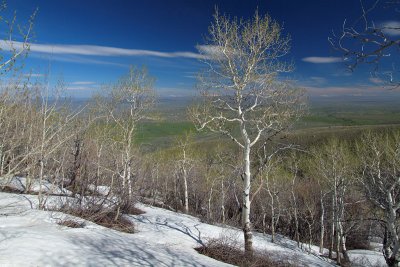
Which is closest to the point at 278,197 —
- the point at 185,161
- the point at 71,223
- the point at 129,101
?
the point at 185,161

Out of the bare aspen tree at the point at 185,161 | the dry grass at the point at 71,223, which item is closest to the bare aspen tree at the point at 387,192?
the dry grass at the point at 71,223

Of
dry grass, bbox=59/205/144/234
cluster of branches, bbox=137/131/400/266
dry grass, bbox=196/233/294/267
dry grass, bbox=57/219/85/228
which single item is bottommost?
cluster of branches, bbox=137/131/400/266

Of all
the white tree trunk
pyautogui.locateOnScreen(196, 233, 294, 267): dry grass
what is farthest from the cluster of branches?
pyautogui.locateOnScreen(196, 233, 294, 267): dry grass

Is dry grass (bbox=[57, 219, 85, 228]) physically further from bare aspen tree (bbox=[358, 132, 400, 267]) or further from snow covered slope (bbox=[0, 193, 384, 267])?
bare aspen tree (bbox=[358, 132, 400, 267])

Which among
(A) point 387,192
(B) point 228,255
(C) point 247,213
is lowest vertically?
(B) point 228,255

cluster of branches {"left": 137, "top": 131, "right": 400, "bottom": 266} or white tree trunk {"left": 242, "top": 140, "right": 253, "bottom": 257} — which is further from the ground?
white tree trunk {"left": 242, "top": 140, "right": 253, "bottom": 257}

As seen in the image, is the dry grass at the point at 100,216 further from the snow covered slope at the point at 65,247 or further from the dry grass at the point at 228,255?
the dry grass at the point at 228,255

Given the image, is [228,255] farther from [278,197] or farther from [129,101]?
[278,197]

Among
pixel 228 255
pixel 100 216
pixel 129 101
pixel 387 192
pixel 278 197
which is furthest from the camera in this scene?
pixel 278 197

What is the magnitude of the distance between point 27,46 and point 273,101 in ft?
35.2

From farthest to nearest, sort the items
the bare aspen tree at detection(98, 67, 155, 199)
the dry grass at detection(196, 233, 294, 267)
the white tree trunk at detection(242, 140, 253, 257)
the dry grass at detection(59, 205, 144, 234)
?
the bare aspen tree at detection(98, 67, 155, 199), the white tree trunk at detection(242, 140, 253, 257), the dry grass at detection(59, 205, 144, 234), the dry grass at detection(196, 233, 294, 267)

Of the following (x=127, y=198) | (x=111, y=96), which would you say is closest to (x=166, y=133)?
(x=111, y=96)

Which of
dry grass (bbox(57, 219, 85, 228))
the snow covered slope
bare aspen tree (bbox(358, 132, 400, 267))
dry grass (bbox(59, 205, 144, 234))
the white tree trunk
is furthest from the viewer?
bare aspen tree (bbox(358, 132, 400, 267))

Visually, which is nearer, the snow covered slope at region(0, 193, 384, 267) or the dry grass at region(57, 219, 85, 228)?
the snow covered slope at region(0, 193, 384, 267)
